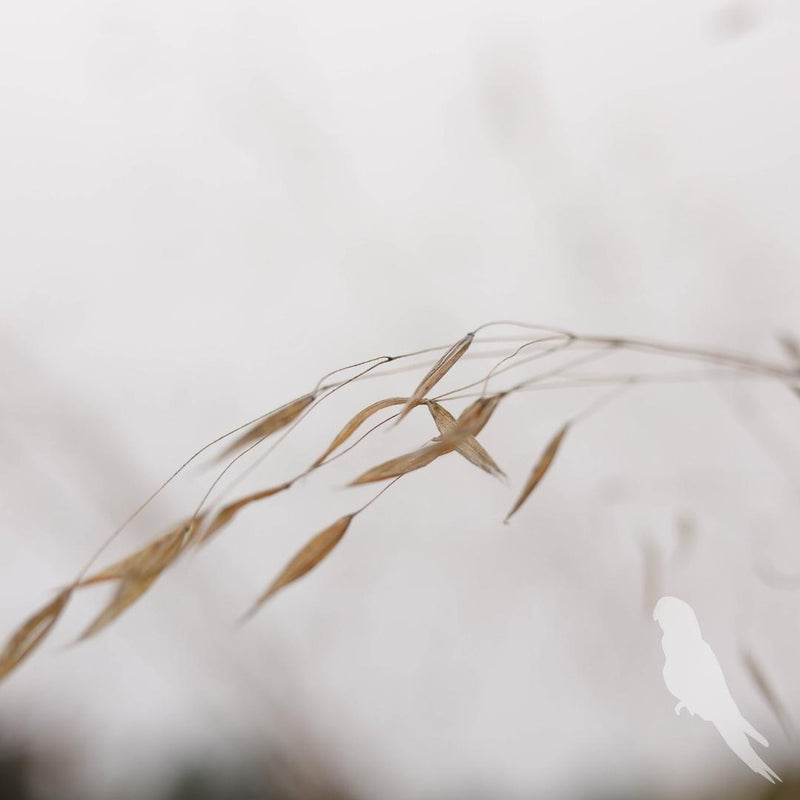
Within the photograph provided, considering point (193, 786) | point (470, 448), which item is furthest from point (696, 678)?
point (193, 786)

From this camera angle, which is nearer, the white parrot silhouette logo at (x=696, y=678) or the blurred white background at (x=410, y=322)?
the white parrot silhouette logo at (x=696, y=678)

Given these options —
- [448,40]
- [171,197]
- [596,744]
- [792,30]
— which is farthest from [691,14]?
[596,744]

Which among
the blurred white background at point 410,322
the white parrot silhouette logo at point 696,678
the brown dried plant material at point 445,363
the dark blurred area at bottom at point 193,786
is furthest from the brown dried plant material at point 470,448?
the dark blurred area at bottom at point 193,786

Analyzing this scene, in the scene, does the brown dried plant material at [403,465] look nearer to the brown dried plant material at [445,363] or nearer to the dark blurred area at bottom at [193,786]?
the brown dried plant material at [445,363]

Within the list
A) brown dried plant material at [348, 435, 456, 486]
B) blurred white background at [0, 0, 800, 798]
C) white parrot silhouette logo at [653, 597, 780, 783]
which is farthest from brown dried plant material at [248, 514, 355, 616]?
blurred white background at [0, 0, 800, 798]

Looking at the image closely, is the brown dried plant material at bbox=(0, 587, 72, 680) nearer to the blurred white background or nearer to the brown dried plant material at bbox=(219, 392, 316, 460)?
the brown dried plant material at bbox=(219, 392, 316, 460)

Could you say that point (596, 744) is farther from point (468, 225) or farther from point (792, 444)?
point (468, 225)

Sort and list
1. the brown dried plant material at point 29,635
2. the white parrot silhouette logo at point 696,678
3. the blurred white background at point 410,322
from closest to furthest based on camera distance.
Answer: the brown dried plant material at point 29,635
the white parrot silhouette logo at point 696,678
the blurred white background at point 410,322
